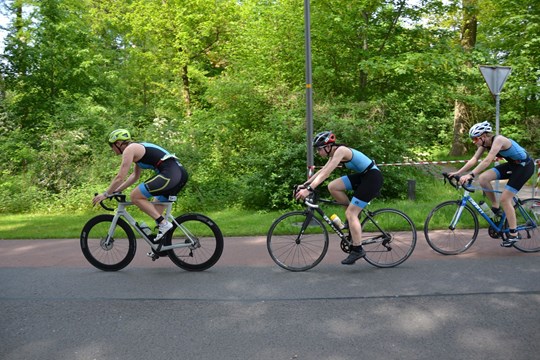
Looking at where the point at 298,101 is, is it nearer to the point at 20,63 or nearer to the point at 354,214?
the point at 354,214

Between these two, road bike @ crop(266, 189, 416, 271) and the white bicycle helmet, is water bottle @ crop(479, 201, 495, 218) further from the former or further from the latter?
road bike @ crop(266, 189, 416, 271)

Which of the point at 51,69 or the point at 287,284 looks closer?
the point at 287,284

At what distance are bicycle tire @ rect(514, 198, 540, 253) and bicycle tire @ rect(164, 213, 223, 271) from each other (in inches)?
160

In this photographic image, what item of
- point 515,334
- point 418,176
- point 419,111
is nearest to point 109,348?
point 515,334

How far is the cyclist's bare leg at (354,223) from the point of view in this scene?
581cm

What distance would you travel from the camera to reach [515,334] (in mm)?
3711

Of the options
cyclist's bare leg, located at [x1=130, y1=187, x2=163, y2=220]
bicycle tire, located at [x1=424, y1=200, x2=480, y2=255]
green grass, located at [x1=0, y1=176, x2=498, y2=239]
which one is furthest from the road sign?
cyclist's bare leg, located at [x1=130, y1=187, x2=163, y2=220]

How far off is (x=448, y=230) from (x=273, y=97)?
9.70 m

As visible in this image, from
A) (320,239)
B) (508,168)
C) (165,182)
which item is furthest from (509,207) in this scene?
(165,182)

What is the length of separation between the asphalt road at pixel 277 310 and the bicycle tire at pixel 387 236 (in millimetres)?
171

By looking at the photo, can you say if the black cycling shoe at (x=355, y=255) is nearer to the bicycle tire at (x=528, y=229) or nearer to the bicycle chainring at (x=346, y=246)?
the bicycle chainring at (x=346, y=246)

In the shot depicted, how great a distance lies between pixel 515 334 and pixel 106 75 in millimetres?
20815

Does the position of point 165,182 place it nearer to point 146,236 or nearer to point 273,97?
point 146,236

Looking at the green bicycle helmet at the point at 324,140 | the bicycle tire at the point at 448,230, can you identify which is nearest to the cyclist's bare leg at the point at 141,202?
the green bicycle helmet at the point at 324,140
